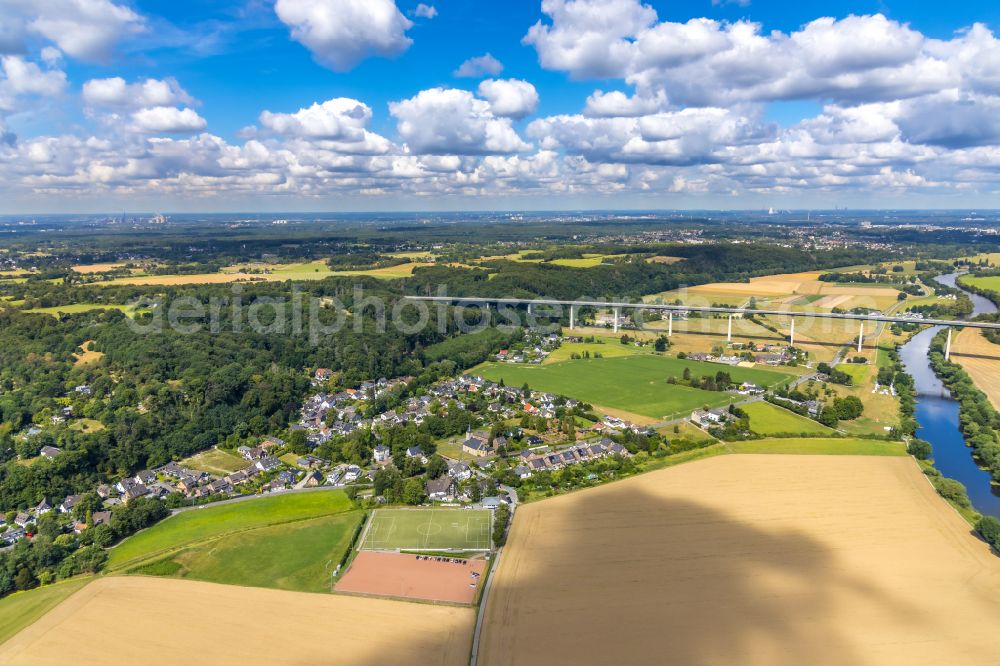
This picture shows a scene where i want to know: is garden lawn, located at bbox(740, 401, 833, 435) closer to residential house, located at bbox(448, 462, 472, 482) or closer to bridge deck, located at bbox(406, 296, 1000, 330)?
residential house, located at bbox(448, 462, 472, 482)

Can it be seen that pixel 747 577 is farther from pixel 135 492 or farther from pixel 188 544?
pixel 135 492

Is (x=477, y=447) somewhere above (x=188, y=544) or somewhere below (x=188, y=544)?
above

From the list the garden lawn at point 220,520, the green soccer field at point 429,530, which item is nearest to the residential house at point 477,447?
the green soccer field at point 429,530

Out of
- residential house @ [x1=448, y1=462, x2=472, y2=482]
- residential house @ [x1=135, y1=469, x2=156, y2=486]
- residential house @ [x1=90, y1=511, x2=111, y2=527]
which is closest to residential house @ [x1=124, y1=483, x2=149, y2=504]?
residential house @ [x1=135, y1=469, x2=156, y2=486]

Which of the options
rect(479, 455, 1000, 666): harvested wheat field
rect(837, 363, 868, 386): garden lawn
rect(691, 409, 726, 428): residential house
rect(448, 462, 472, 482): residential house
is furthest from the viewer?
rect(837, 363, 868, 386): garden lawn

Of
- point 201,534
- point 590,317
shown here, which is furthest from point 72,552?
point 590,317

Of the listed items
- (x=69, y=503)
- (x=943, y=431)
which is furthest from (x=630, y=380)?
(x=69, y=503)
